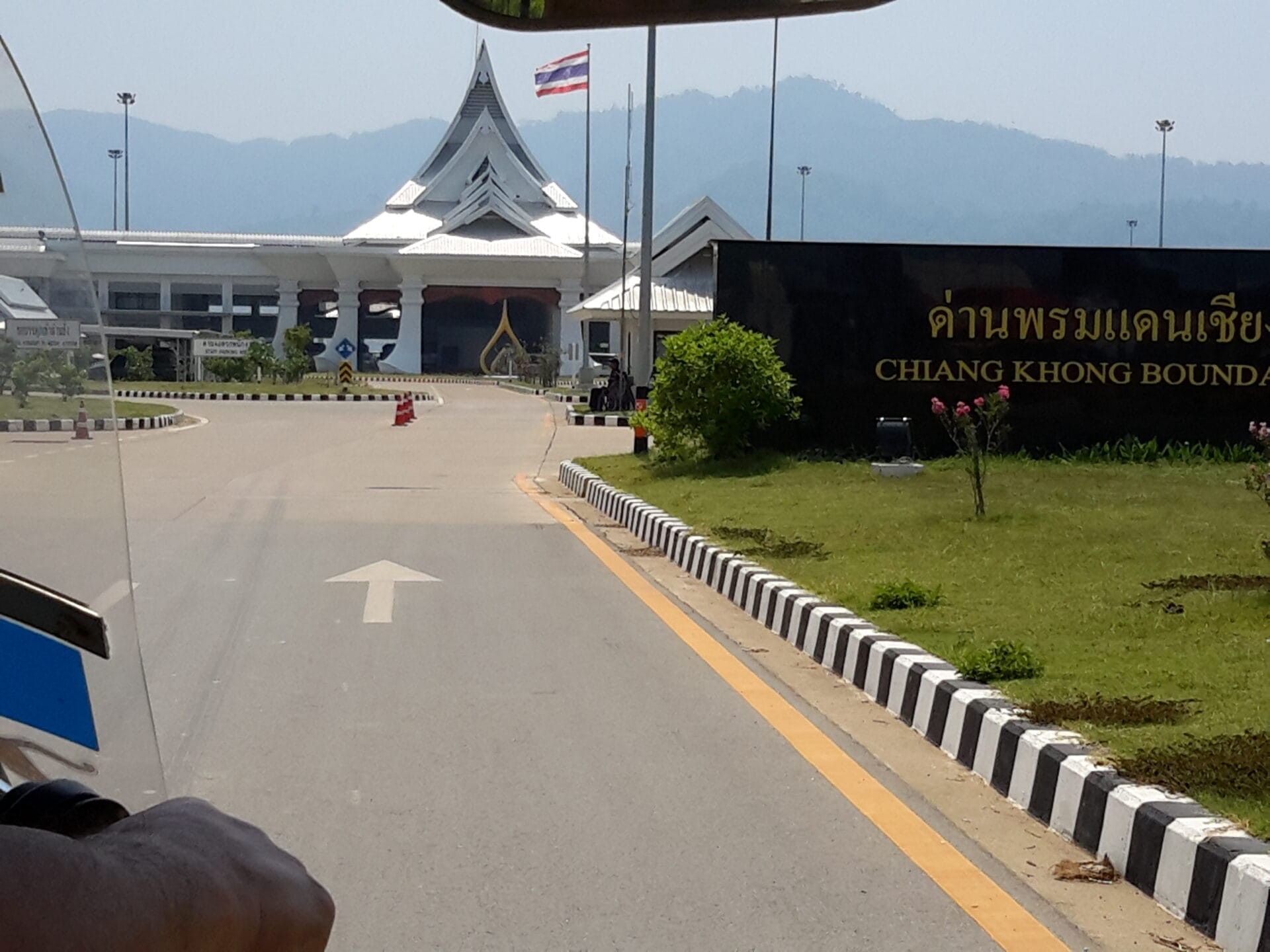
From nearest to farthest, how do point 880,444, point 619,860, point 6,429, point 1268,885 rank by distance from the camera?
point 6,429 < point 1268,885 < point 619,860 < point 880,444

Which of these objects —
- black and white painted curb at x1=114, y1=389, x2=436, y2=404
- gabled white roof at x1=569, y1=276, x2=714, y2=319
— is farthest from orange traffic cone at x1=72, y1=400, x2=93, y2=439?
black and white painted curb at x1=114, y1=389, x2=436, y2=404

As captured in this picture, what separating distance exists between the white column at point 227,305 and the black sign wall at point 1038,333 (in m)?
71.7

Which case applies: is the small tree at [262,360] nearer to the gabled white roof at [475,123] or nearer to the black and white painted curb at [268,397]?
the black and white painted curb at [268,397]

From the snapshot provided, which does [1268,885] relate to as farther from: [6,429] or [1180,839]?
[6,429]

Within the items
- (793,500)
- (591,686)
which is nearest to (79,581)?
(591,686)

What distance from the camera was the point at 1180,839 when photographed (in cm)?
427

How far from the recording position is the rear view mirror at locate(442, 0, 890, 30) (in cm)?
156

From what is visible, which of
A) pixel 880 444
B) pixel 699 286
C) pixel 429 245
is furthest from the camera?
pixel 429 245

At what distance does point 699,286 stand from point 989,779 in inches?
1592

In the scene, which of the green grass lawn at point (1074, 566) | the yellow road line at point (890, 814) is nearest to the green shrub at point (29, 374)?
the yellow road line at point (890, 814)

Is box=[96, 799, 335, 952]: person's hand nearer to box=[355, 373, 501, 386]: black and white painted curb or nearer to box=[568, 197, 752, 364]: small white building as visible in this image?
box=[568, 197, 752, 364]: small white building

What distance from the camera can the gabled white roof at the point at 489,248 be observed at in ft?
261

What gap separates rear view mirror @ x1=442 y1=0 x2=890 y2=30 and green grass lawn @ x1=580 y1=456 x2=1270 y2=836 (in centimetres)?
333

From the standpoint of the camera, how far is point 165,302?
86.1m
